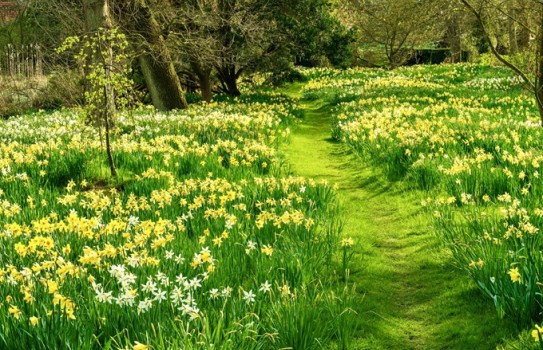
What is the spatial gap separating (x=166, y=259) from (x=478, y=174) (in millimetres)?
3893

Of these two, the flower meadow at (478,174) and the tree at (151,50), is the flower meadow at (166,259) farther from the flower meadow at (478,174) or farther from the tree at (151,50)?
the tree at (151,50)

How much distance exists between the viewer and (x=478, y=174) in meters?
5.95

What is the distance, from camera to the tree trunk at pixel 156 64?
12750 millimetres

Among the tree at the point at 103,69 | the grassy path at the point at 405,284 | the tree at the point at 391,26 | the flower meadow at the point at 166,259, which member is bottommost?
the grassy path at the point at 405,284

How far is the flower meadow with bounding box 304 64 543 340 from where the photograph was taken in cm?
347

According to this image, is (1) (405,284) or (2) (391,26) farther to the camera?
(2) (391,26)

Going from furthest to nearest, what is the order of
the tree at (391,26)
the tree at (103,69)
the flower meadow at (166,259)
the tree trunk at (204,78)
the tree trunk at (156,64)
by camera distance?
1. the tree at (391,26)
2. the tree trunk at (204,78)
3. the tree trunk at (156,64)
4. the tree at (103,69)
5. the flower meadow at (166,259)

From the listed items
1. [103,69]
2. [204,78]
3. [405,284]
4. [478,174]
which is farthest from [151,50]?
[405,284]

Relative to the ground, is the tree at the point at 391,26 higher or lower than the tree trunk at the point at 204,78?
higher

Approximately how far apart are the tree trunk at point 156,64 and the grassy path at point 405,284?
7.10 metres

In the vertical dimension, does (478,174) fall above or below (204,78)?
below

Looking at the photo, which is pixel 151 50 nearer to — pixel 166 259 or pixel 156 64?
pixel 156 64

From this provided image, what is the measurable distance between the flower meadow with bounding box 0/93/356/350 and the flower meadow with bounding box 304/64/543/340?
0.27 m

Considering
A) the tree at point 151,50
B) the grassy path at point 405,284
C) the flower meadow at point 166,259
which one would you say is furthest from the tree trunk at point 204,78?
the grassy path at point 405,284
